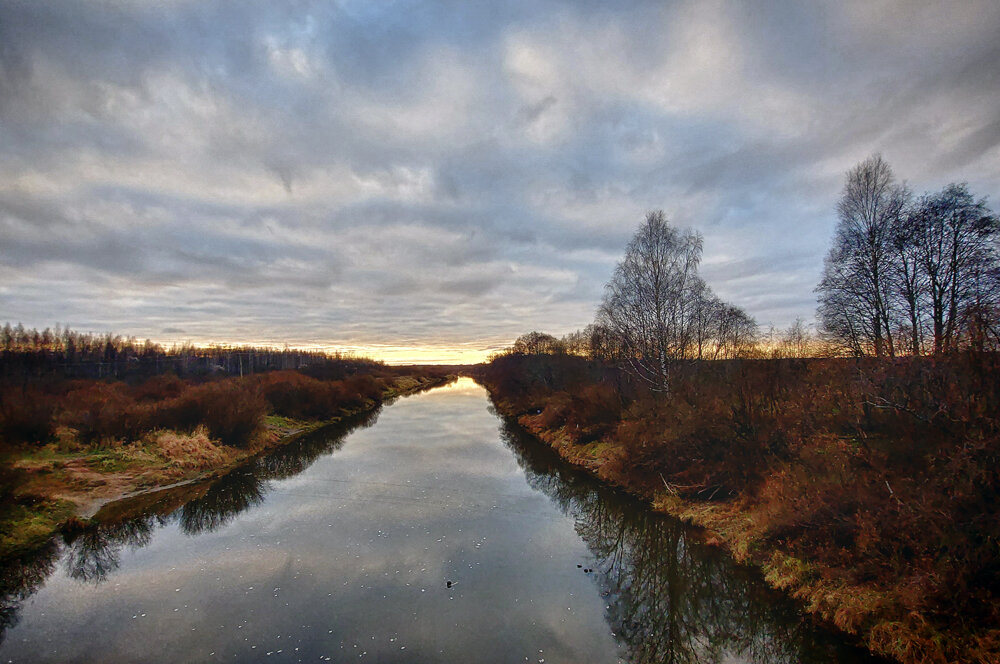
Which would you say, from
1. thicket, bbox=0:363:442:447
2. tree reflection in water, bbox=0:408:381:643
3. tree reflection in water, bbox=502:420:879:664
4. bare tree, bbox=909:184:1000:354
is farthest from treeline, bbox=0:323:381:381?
bare tree, bbox=909:184:1000:354

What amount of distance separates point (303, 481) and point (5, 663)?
39.5 feet

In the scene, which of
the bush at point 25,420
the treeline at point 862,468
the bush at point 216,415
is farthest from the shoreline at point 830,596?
the bush at point 25,420

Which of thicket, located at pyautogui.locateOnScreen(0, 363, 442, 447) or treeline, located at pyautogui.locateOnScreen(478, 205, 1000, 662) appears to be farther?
thicket, located at pyautogui.locateOnScreen(0, 363, 442, 447)

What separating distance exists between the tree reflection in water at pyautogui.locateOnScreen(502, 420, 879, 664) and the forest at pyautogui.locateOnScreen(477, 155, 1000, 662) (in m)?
0.65

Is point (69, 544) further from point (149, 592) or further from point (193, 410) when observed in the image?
point (193, 410)

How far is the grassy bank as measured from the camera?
6.66 m

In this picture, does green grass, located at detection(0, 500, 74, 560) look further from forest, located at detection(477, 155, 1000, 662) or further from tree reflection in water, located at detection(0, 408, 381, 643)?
forest, located at detection(477, 155, 1000, 662)

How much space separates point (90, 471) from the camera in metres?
16.3

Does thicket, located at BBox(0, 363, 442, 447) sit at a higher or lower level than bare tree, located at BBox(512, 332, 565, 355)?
lower

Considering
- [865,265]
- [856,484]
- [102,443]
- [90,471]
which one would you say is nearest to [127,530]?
[90,471]

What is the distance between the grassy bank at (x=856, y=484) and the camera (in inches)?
262

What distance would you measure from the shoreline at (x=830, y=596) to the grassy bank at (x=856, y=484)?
0.09 feet

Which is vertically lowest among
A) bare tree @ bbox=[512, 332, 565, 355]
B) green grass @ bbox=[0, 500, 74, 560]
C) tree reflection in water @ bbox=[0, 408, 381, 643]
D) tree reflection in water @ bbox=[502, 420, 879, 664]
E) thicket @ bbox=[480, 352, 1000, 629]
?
tree reflection in water @ bbox=[502, 420, 879, 664]

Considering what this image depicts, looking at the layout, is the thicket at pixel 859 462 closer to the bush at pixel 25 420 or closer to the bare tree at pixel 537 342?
the bush at pixel 25 420
